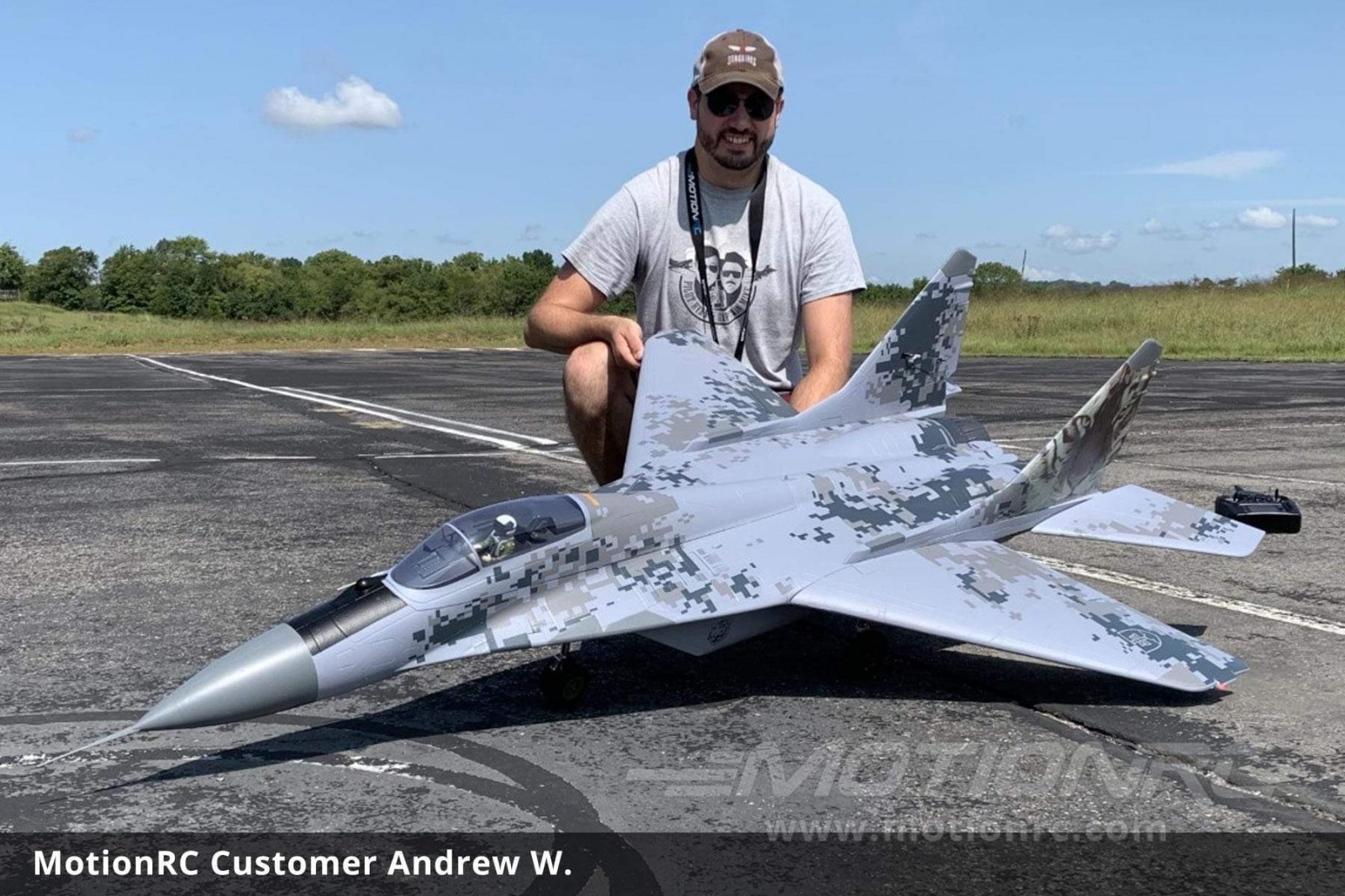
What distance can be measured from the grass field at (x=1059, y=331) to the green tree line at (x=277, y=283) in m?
25.9

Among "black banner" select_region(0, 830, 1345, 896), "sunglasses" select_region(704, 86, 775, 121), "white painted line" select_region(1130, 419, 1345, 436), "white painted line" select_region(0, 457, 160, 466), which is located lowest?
"black banner" select_region(0, 830, 1345, 896)

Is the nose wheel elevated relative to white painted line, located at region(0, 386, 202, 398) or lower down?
lower down

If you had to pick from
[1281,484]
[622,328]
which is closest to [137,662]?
[622,328]

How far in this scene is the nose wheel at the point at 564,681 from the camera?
5344 millimetres

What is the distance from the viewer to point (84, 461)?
45.1 ft

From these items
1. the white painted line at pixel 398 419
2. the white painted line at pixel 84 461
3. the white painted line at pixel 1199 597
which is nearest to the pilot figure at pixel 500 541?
the white painted line at pixel 1199 597

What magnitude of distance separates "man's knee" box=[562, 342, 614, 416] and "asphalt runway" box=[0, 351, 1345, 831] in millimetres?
1528

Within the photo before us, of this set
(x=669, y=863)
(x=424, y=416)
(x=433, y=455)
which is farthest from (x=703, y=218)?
(x=424, y=416)

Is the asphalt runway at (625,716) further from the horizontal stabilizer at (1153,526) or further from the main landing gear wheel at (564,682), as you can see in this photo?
the horizontal stabilizer at (1153,526)

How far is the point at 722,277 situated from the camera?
750 centimetres

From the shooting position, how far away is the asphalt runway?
14.2 feet

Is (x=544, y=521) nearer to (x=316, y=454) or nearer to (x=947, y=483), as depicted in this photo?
(x=947, y=483)

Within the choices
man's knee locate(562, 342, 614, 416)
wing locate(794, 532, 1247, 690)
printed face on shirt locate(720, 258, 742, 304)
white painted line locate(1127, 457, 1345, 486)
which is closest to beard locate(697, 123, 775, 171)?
printed face on shirt locate(720, 258, 742, 304)

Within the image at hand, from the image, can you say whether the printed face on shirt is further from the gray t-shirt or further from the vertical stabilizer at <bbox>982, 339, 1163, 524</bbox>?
the vertical stabilizer at <bbox>982, 339, 1163, 524</bbox>
